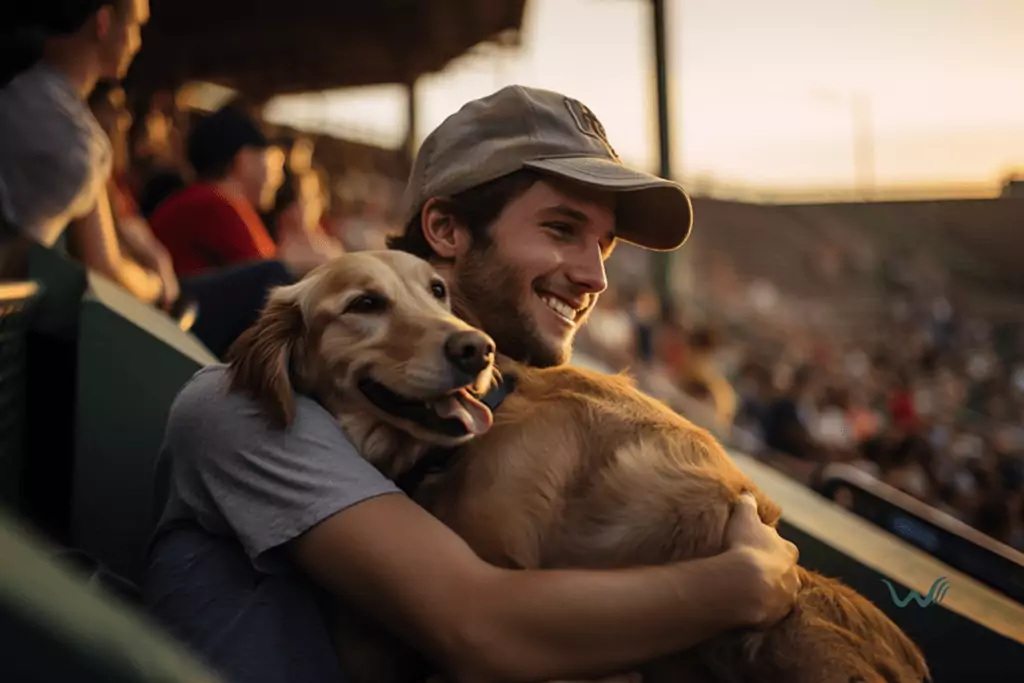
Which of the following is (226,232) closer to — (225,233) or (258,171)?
(225,233)

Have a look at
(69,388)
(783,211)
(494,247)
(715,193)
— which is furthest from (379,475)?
(783,211)

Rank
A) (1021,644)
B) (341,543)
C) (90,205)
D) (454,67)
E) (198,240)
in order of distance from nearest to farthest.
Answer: (341,543) → (1021,644) → (90,205) → (198,240) → (454,67)

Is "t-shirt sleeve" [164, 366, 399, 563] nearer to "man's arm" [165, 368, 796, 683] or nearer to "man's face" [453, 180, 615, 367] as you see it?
"man's arm" [165, 368, 796, 683]

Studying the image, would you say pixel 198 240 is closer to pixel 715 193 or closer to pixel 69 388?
pixel 69 388

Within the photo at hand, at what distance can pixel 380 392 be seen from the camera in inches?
62.3

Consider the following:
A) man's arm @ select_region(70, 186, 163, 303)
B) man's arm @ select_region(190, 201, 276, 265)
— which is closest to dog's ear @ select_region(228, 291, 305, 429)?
man's arm @ select_region(70, 186, 163, 303)

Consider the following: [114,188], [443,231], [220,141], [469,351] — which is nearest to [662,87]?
[220,141]

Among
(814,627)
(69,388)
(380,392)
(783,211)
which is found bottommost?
(783,211)

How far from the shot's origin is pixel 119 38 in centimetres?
264

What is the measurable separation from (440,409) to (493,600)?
306mm

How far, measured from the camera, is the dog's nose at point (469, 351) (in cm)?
150

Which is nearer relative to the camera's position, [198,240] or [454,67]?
[198,240]

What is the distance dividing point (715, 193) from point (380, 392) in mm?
33828

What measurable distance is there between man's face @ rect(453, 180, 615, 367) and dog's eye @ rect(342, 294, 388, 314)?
241mm
